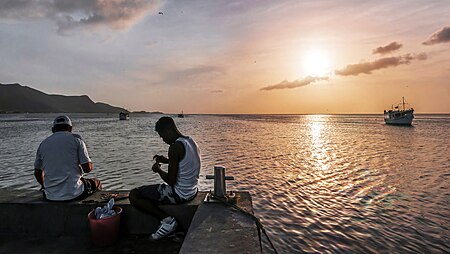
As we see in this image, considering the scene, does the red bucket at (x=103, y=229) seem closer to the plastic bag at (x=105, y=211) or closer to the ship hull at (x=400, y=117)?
the plastic bag at (x=105, y=211)

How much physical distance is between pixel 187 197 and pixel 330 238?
3683 millimetres

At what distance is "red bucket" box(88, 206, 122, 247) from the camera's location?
13.2ft

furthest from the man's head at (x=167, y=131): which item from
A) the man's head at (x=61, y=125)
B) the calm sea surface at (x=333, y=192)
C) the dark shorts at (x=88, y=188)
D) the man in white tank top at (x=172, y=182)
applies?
the calm sea surface at (x=333, y=192)

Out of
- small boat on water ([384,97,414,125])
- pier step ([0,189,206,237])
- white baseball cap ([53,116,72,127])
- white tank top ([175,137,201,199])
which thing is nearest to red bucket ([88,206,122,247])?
pier step ([0,189,206,237])

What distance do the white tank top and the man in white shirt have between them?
1.53m

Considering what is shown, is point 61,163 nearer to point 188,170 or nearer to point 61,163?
point 61,163

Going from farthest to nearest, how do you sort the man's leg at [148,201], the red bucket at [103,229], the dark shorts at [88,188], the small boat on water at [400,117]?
the small boat on water at [400,117] < the dark shorts at [88,188] < the man's leg at [148,201] < the red bucket at [103,229]

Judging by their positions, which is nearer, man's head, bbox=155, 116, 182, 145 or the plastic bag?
the plastic bag

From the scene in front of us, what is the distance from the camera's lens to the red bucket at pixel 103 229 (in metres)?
4.02

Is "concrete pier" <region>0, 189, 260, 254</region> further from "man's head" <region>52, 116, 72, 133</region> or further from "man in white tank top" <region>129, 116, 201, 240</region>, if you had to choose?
"man's head" <region>52, 116, 72, 133</region>

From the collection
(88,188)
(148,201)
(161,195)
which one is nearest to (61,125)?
(88,188)

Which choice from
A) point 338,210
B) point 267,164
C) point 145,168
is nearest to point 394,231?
point 338,210

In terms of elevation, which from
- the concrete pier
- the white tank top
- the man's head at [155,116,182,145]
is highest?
the man's head at [155,116,182,145]

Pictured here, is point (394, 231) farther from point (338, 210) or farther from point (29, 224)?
point (29, 224)
